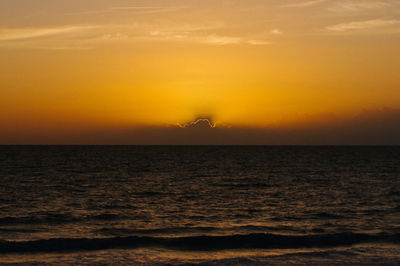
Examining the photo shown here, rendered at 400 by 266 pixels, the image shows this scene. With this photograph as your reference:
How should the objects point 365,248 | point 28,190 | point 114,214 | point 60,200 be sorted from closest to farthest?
point 365,248 < point 114,214 < point 60,200 < point 28,190

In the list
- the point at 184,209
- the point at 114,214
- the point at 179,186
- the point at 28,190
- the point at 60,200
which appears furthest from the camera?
the point at 179,186

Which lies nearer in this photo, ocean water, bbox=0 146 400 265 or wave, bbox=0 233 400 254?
ocean water, bbox=0 146 400 265

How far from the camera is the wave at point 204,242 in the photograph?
67.5 feet

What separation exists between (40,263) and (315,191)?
107ft

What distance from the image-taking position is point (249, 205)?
34.6 meters

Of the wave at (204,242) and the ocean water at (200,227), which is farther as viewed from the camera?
the wave at (204,242)

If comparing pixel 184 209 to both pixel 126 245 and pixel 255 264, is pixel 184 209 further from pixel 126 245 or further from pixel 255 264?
pixel 255 264

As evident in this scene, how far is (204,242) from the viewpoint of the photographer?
21922mm

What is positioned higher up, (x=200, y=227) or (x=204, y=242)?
(x=200, y=227)

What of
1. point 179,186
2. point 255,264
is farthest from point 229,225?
point 179,186

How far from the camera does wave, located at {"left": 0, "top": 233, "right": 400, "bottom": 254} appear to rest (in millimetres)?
20562

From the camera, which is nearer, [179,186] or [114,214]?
[114,214]

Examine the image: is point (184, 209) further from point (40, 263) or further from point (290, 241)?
point (40, 263)

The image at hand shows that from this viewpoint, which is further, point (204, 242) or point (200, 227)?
point (200, 227)
